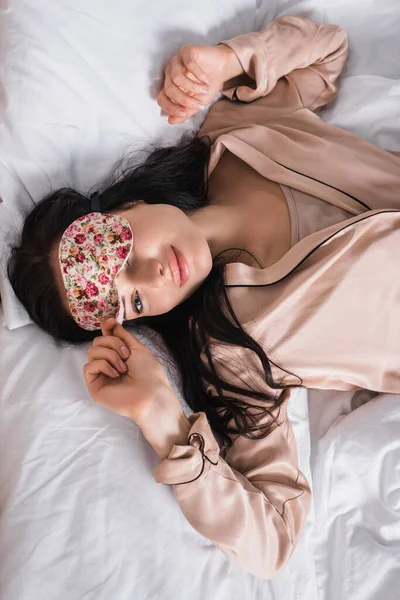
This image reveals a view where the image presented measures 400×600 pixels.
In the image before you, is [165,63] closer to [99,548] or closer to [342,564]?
[99,548]

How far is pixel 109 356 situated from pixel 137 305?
106 mm

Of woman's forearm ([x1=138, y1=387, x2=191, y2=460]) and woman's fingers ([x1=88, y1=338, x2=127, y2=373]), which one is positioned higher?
woman's fingers ([x1=88, y1=338, x2=127, y2=373])

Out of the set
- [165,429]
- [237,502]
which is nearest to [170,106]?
[165,429]

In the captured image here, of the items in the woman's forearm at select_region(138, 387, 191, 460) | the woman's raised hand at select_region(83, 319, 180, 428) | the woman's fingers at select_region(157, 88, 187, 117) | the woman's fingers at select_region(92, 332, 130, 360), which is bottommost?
the woman's forearm at select_region(138, 387, 191, 460)

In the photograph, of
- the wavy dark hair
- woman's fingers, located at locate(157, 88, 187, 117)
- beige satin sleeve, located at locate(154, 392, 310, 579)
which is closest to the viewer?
beige satin sleeve, located at locate(154, 392, 310, 579)

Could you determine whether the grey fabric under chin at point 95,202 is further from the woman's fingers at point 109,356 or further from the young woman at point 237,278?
the woman's fingers at point 109,356

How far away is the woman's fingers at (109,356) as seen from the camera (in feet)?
3.04

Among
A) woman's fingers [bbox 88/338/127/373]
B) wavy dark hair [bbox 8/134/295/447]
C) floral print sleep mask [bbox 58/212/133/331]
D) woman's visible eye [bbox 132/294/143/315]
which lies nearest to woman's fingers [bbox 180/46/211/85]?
wavy dark hair [bbox 8/134/295/447]

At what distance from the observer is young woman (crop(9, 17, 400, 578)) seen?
3.06ft

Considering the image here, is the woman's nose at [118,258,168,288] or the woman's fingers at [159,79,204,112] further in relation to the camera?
the woman's fingers at [159,79,204,112]

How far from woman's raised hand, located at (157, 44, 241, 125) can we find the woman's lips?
13.5 inches

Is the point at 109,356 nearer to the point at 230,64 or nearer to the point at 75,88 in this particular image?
the point at 75,88

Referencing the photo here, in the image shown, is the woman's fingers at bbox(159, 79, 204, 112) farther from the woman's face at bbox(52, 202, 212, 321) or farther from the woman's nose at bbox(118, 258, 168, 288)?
the woman's nose at bbox(118, 258, 168, 288)

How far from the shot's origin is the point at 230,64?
3.88 feet
